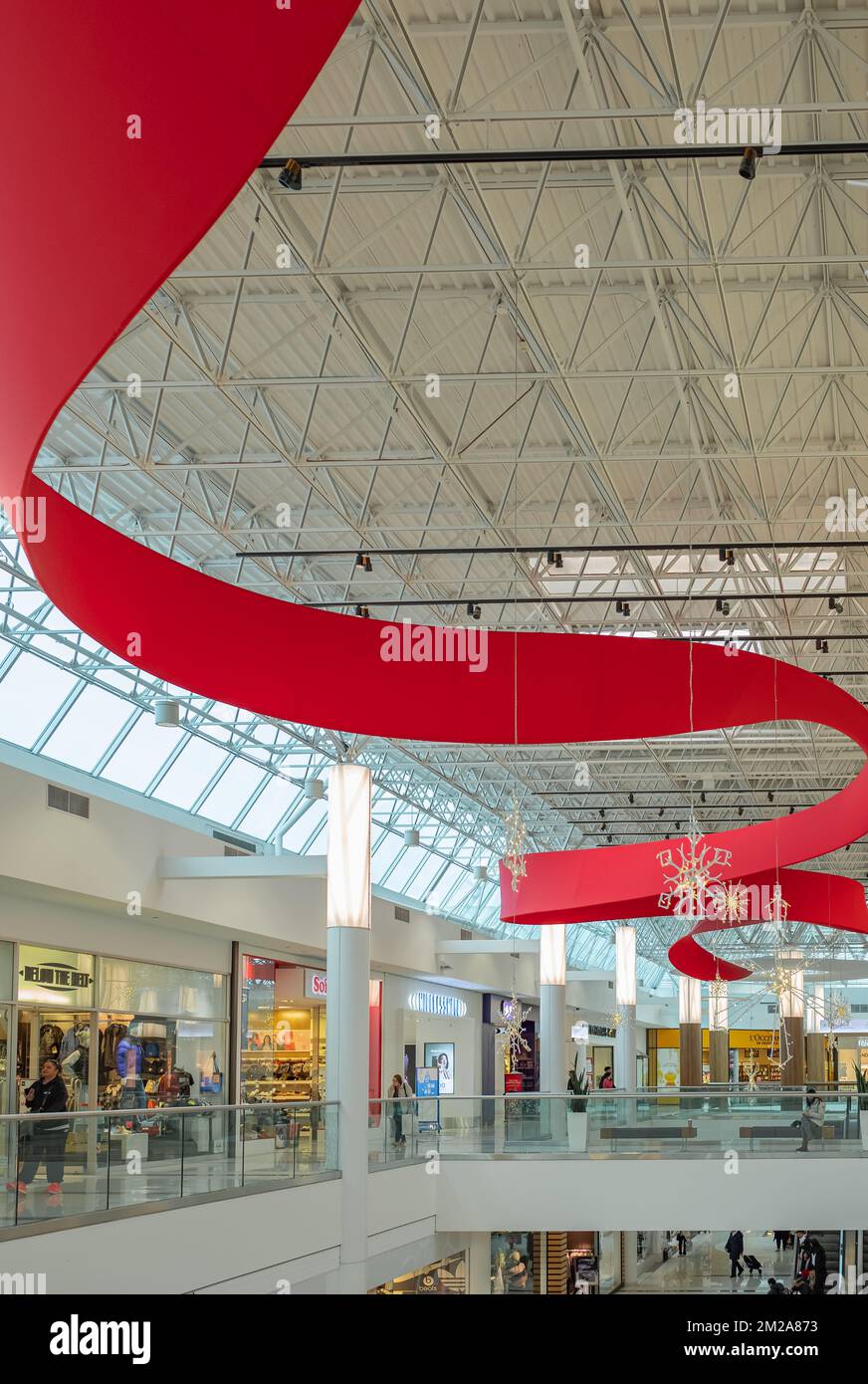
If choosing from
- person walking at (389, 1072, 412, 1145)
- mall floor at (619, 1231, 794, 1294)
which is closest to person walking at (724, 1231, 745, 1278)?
mall floor at (619, 1231, 794, 1294)

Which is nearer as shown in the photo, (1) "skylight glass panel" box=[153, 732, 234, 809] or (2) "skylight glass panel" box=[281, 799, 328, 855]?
(1) "skylight glass panel" box=[153, 732, 234, 809]

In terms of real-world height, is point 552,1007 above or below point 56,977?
below

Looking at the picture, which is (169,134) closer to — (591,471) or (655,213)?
(655,213)

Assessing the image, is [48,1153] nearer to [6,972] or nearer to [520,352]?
[520,352]

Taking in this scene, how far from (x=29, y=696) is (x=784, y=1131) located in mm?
12911

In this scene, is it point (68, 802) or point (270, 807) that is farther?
point (270, 807)

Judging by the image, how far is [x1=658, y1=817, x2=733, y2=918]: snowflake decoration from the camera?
1364 cm

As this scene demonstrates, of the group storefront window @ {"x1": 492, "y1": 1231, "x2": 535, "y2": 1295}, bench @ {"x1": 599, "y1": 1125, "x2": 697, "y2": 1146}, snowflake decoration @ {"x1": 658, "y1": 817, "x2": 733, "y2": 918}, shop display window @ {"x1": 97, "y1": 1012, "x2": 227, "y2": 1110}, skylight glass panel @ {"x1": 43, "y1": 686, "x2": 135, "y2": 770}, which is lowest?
storefront window @ {"x1": 492, "y1": 1231, "x2": 535, "y2": 1295}

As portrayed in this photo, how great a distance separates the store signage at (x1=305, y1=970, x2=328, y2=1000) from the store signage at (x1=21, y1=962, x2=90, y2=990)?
361 inches

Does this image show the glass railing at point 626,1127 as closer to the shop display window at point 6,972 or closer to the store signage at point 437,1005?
the shop display window at point 6,972

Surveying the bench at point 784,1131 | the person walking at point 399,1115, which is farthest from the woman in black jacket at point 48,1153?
the bench at point 784,1131

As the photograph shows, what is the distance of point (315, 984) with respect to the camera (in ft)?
102

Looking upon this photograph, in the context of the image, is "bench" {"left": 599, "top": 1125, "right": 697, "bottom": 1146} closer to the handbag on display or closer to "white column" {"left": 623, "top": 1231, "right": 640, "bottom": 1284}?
the handbag on display

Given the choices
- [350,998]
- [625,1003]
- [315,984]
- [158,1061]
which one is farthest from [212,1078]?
[625,1003]
